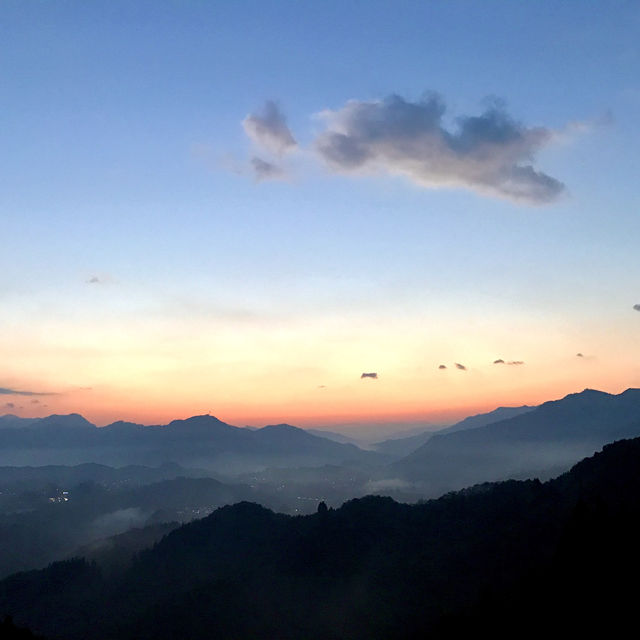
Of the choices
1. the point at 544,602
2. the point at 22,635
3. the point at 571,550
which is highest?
the point at 571,550

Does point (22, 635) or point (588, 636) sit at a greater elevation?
point (588, 636)

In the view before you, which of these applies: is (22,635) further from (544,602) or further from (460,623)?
(544,602)

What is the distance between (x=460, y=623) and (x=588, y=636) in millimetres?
51907

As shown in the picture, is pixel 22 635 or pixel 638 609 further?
pixel 22 635

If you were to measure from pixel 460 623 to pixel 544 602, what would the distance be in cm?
3084

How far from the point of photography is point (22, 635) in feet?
Answer: 618

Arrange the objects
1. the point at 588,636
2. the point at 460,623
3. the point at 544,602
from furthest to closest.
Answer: the point at 460,623 < the point at 544,602 < the point at 588,636

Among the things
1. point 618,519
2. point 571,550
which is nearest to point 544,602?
point 571,550

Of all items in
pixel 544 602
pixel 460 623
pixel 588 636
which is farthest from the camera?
pixel 460 623

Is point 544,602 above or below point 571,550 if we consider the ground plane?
below

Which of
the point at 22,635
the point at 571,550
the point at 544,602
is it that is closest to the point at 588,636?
the point at 544,602

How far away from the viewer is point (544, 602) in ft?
540

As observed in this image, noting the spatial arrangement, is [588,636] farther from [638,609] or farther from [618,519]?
[618,519]

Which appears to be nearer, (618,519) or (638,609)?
(638,609)
